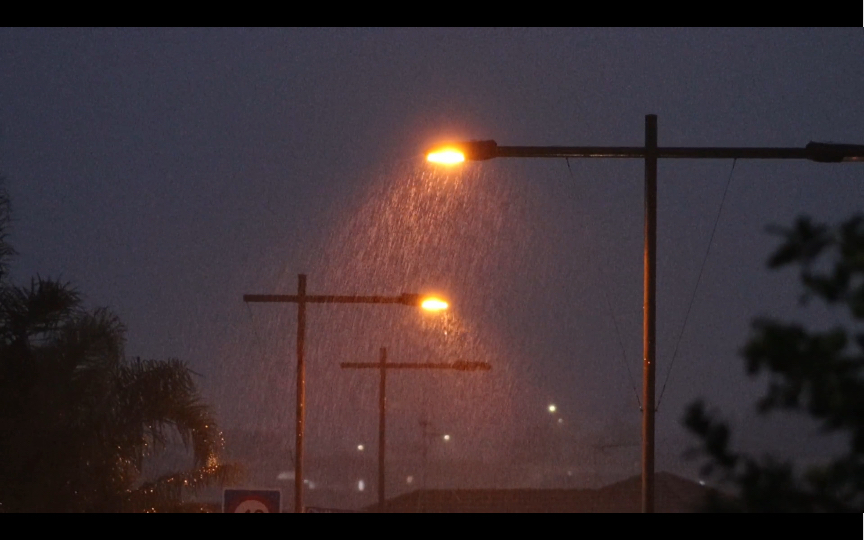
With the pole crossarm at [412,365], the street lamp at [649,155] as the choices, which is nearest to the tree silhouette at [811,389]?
the street lamp at [649,155]

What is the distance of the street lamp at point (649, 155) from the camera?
413 inches

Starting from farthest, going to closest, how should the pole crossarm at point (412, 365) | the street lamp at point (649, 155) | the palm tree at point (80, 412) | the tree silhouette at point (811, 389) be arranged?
the pole crossarm at point (412, 365) → the palm tree at point (80, 412) → the street lamp at point (649, 155) → the tree silhouette at point (811, 389)

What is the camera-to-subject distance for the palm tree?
55.3 ft

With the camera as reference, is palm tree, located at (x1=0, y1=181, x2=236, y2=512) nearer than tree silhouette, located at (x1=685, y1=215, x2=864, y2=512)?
No

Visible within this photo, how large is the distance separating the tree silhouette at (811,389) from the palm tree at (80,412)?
14.1 metres

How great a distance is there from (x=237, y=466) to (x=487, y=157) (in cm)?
1186

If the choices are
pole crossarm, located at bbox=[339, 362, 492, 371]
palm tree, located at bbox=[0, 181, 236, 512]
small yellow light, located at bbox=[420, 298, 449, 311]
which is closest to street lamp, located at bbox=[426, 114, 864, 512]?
small yellow light, located at bbox=[420, 298, 449, 311]

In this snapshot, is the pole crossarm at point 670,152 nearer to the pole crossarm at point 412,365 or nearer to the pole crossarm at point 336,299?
the pole crossarm at point 336,299

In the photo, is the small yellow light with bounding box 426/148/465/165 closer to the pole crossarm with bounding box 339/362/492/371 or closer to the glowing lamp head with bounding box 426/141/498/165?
the glowing lamp head with bounding box 426/141/498/165

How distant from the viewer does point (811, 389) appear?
4371mm

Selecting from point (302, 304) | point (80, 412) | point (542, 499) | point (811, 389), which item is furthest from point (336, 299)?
point (542, 499)

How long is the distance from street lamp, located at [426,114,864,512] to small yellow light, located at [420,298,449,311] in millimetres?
7154
